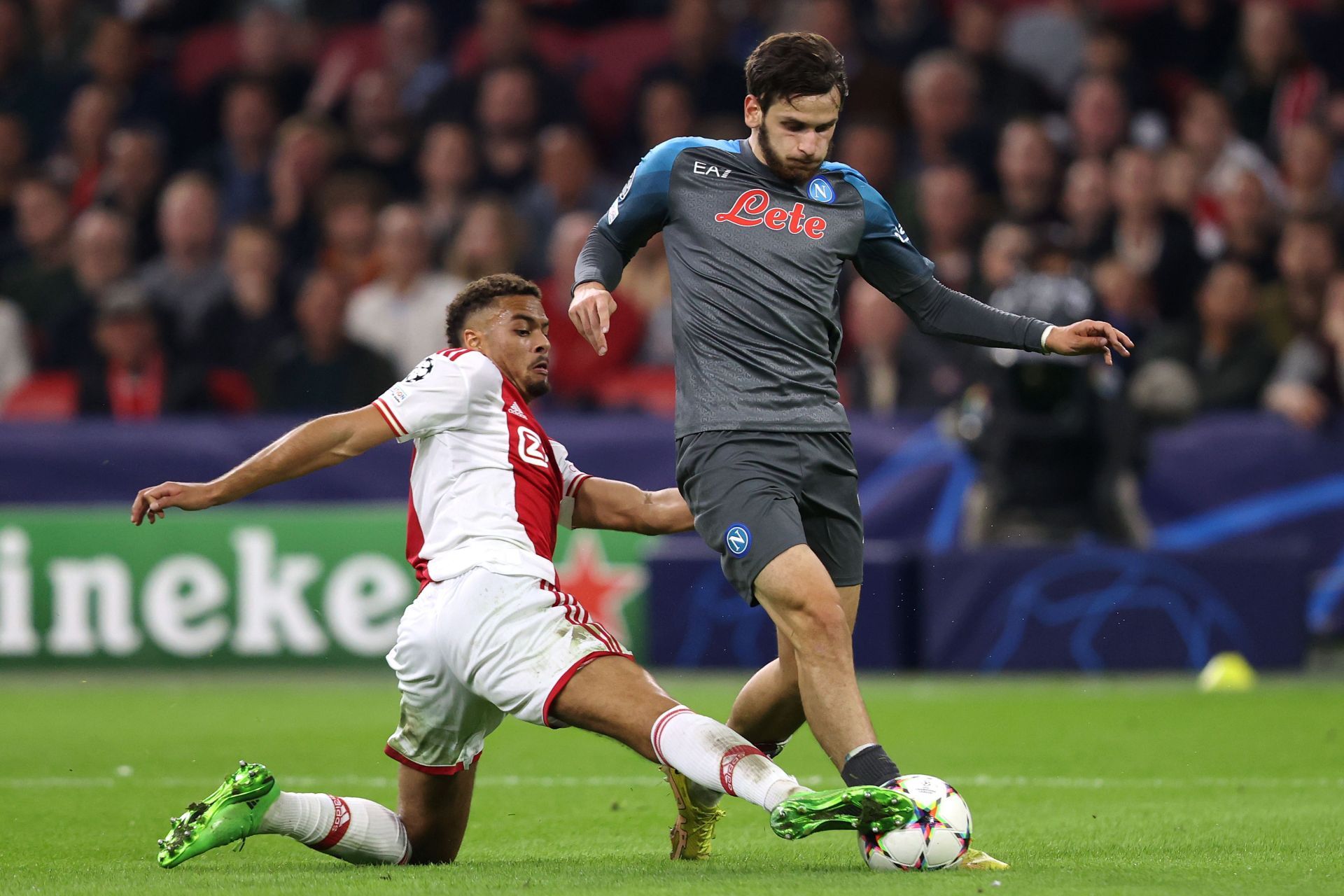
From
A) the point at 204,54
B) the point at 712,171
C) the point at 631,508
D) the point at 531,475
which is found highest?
the point at 204,54

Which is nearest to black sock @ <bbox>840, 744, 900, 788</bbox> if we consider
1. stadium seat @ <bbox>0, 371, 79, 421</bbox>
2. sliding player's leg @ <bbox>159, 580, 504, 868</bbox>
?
sliding player's leg @ <bbox>159, 580, 504, 868</bbox>

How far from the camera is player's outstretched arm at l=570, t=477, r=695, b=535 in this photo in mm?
5586

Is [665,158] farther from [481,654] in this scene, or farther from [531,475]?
[481,654]

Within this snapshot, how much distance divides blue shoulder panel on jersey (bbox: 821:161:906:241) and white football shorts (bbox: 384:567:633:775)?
135 centimetres

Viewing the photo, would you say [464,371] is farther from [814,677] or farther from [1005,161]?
[1005,161]

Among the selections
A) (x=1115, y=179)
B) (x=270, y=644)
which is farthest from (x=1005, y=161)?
(x=270, y=644)

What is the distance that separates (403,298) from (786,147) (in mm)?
8651

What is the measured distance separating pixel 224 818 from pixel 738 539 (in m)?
1.55

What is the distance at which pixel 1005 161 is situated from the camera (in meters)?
13.2

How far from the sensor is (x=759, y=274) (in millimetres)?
5238

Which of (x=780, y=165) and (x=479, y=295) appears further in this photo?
(x=479, y=295)

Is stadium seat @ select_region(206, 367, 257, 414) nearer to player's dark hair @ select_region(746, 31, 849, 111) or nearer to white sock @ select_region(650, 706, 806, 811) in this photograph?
player's dark hair @ select_region(746, 31, 849, 111)

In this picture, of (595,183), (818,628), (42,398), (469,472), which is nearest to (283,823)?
(469,472)

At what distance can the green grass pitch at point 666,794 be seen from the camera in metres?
4.77
